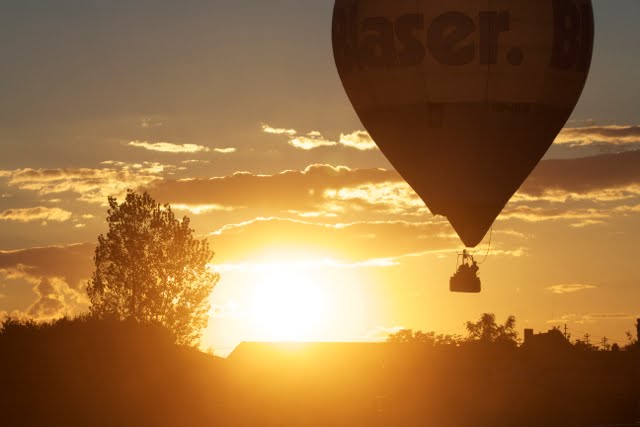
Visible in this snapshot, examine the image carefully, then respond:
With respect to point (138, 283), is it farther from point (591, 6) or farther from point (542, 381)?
point (591, 6)

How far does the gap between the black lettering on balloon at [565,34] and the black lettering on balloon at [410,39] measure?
5.11 m

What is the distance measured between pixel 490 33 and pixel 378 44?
435 cm

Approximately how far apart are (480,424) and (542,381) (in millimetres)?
15836

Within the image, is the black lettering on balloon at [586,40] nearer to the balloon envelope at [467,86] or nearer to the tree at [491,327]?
the balloon envelope at [467,86]

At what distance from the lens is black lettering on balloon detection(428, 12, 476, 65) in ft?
187

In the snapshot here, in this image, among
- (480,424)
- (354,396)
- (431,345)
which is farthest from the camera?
(431,345)

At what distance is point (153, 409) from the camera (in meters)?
63.1

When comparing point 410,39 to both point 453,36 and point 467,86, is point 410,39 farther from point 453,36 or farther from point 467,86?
point 467,86

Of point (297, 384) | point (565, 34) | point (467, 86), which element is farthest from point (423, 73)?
point (297, 384)

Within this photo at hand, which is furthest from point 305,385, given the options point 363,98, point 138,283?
point 363,98

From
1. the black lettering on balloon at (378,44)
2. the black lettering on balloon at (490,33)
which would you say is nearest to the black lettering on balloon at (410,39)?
the black lettering on balloon at (378,44)

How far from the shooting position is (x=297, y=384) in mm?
84062

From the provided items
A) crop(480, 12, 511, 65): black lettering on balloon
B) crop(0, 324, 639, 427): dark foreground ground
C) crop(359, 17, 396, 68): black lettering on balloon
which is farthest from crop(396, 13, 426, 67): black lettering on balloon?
crop(0, 324, 639, 427): dark foreground ground

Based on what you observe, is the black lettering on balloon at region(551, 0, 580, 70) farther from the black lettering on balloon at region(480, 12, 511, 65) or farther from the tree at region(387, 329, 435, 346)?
the tree at region(387, 329, 435, 346)
